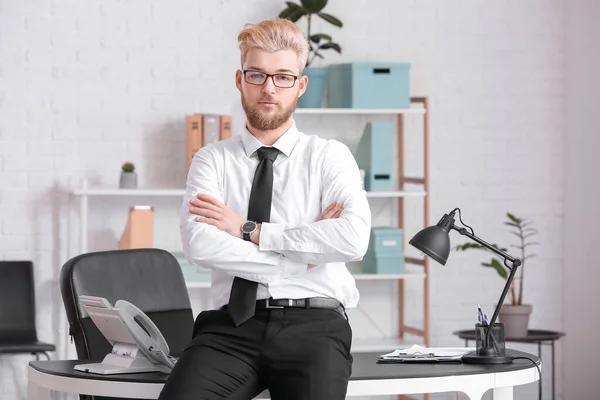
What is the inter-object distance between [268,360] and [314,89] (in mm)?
2763

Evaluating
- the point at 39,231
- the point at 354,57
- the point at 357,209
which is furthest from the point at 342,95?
the point at 357,209

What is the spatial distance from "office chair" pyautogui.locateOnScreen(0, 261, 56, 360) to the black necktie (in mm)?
2493

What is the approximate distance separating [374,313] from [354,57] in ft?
4.52

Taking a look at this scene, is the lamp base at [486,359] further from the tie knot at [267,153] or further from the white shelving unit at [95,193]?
the white shelving unit at [95,193]

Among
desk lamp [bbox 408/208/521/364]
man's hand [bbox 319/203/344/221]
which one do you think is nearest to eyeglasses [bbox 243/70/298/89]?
man's hand [bbox 319/203/344/221]

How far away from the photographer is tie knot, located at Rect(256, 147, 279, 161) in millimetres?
2654

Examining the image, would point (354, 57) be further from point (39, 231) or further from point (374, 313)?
point (39, 231)

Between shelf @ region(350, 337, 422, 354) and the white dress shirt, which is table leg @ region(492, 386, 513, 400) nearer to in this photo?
the white dress shirt

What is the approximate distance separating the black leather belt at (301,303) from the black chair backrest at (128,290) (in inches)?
28.0

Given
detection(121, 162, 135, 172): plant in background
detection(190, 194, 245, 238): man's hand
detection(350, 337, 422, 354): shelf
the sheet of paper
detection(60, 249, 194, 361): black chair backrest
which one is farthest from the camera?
detection(350, 337, 422, 354): shelf

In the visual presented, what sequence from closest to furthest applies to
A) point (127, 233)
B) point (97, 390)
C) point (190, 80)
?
point (97, 390) < point (127, 233) < point (190, 80)

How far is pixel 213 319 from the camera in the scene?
8.07ft

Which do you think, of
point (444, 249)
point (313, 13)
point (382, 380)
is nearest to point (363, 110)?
point (313, 13)

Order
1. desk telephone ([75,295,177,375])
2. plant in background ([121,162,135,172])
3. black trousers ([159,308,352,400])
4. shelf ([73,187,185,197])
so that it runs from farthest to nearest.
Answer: plant in background ([121,162,135,172]), shelf ([73,187,185,197]), desk telephone ([75,295,177,375]), black trousers ([159,308,352,400])
